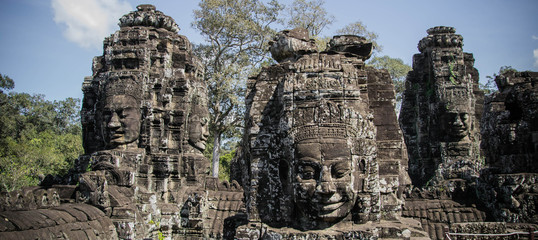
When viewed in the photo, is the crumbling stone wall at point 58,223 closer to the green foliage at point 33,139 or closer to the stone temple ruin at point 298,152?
the stone temple ruin at point 298,152

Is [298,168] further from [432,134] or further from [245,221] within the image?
[432,134]

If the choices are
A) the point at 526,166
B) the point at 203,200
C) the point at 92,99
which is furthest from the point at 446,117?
the point at 92,99

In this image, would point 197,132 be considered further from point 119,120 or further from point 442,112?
point 442,112

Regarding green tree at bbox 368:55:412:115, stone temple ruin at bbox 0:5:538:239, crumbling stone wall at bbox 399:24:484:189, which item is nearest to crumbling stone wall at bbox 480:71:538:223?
stone temple ruin at bbox 0:5:538:239

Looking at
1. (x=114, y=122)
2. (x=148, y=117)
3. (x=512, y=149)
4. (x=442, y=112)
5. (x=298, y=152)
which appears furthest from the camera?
(x=442, y=112)

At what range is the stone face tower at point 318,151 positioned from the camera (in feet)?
18.1

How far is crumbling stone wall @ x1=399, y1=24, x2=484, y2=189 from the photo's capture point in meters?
13.0

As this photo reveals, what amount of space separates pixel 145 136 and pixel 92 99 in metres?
2.03

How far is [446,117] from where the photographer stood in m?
13.2

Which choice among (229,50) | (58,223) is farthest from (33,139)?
(58,223)

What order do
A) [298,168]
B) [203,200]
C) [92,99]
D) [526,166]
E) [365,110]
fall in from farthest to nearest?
[92,99] < [203,200] < [526,166] < [365,110] < [298,168]

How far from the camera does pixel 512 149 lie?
9.98m

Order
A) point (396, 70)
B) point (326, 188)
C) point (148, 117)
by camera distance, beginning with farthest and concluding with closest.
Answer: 1. point (396, 70)
2. point (148, 117)
3. point (326, 188)

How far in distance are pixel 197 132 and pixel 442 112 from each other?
7.12 metres
